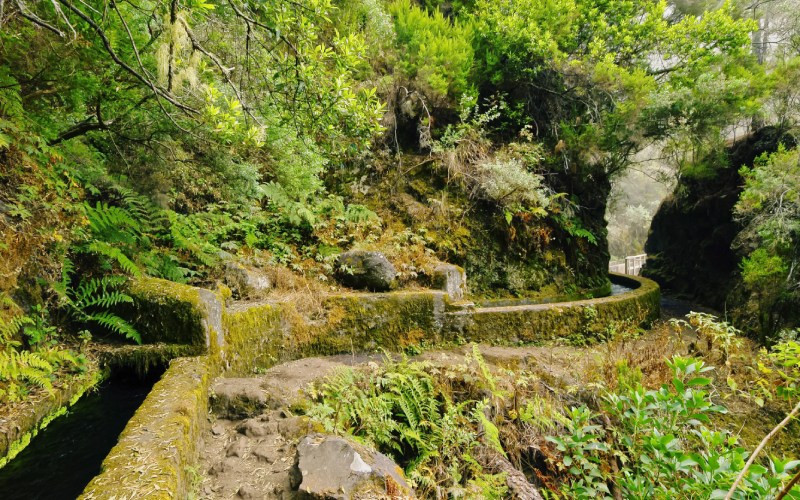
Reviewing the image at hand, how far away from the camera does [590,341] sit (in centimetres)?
745

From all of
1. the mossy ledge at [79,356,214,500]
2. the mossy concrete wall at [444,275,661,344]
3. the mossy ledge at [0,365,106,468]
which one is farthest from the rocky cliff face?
the mossy ledge at [0,365,106,468]

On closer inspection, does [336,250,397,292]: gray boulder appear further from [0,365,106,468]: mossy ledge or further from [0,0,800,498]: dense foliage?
[0,365,106,468]: mossy ledge

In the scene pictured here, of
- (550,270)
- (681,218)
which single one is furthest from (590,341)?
(681,218)

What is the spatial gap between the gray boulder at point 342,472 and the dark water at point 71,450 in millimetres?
1554

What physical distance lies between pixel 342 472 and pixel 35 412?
8.54 ft

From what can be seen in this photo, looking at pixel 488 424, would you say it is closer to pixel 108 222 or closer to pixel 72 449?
pixel 72 449

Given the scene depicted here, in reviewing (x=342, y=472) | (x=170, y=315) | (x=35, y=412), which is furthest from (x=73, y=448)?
(x=342, y=472)

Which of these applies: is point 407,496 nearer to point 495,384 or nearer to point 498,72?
point 495,384

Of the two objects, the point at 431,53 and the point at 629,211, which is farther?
the point at 629,211

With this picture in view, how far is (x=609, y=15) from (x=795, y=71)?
15.0ft

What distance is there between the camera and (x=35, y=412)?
3016 millimetres

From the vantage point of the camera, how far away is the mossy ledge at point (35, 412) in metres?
2.73

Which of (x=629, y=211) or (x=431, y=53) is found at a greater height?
(x=431, y=53)

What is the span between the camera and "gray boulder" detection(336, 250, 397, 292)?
6.82 meters
